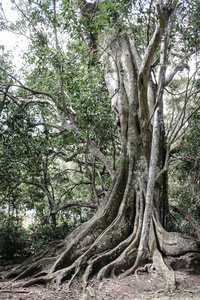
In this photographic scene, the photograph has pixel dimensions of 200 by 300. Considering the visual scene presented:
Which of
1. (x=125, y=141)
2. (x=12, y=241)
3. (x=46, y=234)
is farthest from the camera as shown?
(x=46, y=234)

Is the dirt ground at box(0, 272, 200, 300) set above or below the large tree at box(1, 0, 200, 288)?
below

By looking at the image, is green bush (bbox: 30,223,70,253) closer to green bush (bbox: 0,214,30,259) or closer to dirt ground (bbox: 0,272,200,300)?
green bush (bbox: 0,214,30,259)

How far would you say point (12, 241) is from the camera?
7.13 m

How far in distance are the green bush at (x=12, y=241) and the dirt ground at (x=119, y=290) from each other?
328cm

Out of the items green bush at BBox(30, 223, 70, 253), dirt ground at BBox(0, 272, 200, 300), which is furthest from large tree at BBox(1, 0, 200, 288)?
green bush at BBox(30, 223, 70, 253)

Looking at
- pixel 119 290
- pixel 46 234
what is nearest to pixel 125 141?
pixel 119 290

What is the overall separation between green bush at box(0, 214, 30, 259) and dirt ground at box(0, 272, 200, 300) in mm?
3278

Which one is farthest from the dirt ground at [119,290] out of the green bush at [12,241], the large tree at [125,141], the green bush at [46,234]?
the green bush at [46,234]

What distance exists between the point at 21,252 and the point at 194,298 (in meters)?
6.04

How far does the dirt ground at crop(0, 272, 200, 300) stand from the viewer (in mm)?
3426

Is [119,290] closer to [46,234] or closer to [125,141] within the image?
[125,141]

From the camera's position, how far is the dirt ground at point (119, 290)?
3.43 meters

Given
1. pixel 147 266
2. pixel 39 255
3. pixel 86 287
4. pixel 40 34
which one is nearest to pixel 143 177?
pixel 147 266

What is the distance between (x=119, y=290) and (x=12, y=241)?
4728 millimetres
